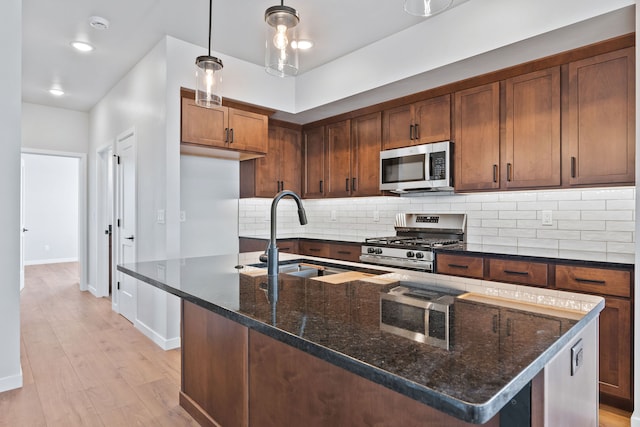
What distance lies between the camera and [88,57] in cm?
382

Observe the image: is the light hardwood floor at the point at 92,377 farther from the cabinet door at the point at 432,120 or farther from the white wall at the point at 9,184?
the cabinet door at the point at 432,120

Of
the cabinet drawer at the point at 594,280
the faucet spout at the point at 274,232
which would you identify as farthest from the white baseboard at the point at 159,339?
the cabinet drawer at the point at 594,280

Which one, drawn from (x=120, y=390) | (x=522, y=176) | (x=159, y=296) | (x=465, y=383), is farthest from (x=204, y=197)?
(x=465, y=383)

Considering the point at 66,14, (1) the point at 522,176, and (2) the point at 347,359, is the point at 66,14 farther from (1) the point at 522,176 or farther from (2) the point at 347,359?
(1) the point at 522,176

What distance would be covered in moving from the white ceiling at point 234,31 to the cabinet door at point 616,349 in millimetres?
1688

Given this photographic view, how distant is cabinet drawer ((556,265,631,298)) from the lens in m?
2.24

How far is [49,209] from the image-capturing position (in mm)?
8656

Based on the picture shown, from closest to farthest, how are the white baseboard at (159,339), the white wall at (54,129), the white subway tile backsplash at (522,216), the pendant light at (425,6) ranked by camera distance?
1. the pendant light at (425,6)
2. the white subway tile backsplash at (522,216)
3. the white baseboard at (159,339)
4. the white wall at (54,129)

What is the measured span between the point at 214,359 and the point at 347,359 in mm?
1310

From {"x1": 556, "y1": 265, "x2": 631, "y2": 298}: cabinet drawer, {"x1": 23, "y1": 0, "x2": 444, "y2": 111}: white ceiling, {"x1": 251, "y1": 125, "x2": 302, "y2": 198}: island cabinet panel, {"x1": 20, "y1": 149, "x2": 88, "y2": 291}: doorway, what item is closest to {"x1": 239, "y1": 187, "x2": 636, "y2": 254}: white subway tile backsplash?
{"x1": 556, "y1": 265, "x2": 631, "y2": 298}: cabinet drawer

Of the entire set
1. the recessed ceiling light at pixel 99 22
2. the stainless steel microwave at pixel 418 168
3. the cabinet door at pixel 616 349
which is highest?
the recessed ceiling light at pixel 99 22

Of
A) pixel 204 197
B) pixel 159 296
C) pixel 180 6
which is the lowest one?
pixel 159 296

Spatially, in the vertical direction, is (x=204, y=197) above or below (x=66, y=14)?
below

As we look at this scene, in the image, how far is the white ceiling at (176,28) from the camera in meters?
2.85
